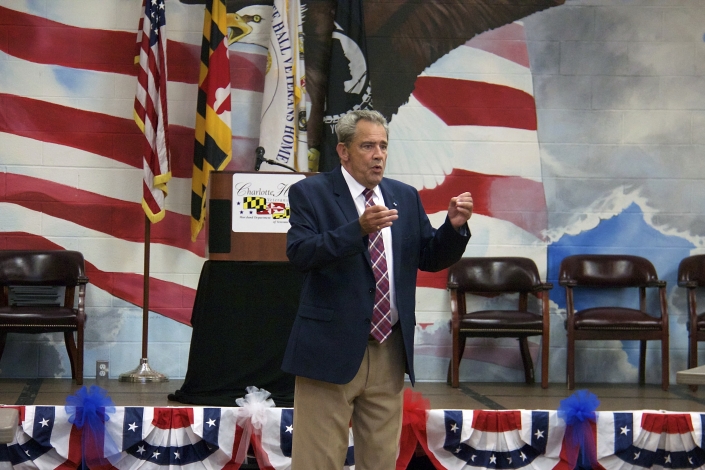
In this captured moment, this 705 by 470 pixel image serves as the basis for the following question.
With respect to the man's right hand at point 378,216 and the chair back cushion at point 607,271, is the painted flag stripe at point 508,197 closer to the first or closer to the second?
the chair back cushion at point 607,271

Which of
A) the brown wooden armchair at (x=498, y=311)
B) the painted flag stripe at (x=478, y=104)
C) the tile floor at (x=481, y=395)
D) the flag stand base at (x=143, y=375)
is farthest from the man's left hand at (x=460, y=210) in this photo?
the painted flag stripe at (x=478, y=104)

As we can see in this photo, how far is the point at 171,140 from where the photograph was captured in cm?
600

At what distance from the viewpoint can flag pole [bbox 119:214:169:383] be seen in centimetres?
562

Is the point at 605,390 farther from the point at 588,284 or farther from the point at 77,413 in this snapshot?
the point at 77,413

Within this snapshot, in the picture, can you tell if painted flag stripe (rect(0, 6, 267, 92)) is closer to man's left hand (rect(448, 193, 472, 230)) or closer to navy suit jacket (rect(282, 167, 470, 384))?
navy suit jacket (rect(282, 167, 470, 384))

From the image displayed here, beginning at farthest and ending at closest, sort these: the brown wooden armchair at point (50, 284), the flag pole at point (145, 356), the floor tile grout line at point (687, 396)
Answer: the flag pole at point (145, 356)
the brown wooden armchair at point (50, 284)
the floor tile grout line at point (687, 396)

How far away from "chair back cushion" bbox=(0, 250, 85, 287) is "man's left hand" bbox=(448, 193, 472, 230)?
3701 mm

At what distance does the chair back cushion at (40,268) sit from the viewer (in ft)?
18.4

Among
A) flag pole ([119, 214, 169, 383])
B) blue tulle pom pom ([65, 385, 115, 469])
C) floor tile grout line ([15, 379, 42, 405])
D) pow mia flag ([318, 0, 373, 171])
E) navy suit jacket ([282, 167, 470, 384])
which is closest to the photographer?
navy suit jacket ([282, 167, 470, 384])

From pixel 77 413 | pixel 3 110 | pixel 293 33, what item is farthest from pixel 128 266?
pixel 77 413

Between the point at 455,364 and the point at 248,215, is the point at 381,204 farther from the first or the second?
the point at 455,364

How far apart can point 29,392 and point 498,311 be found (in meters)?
2.94

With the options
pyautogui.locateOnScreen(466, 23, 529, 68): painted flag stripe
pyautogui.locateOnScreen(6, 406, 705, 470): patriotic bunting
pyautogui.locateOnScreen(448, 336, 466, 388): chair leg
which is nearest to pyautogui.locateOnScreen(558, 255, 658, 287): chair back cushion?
pyautogui.locateOnScreen(448, 336, 466, 388): chair leg

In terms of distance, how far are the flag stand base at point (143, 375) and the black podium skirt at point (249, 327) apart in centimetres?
152
